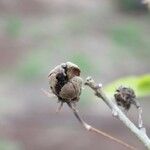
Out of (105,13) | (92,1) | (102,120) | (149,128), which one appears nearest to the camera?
(149,128)

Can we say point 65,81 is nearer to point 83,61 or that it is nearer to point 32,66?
point 32,66

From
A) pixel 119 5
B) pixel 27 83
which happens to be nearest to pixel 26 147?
pixel 27 83

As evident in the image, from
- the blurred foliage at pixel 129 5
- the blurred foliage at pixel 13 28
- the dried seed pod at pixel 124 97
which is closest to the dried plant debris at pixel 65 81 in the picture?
Result: the dried seed pod at pixel 124 97

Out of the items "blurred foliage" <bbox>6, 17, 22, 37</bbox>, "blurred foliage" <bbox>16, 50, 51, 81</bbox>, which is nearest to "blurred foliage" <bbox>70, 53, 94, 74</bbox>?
"blurred foliage" <bbox>16, 50, 51, 81</bbox>

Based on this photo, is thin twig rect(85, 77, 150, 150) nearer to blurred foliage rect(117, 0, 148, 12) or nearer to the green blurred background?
the green blurred background

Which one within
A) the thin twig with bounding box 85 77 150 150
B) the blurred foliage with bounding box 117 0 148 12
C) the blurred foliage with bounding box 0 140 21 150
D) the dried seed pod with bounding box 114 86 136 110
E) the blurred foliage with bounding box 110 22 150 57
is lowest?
the thin twig with bounding box 85 77 150 150

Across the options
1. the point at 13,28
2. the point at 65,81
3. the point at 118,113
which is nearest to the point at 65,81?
the point at 65,81

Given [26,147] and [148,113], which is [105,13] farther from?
[26,147]
